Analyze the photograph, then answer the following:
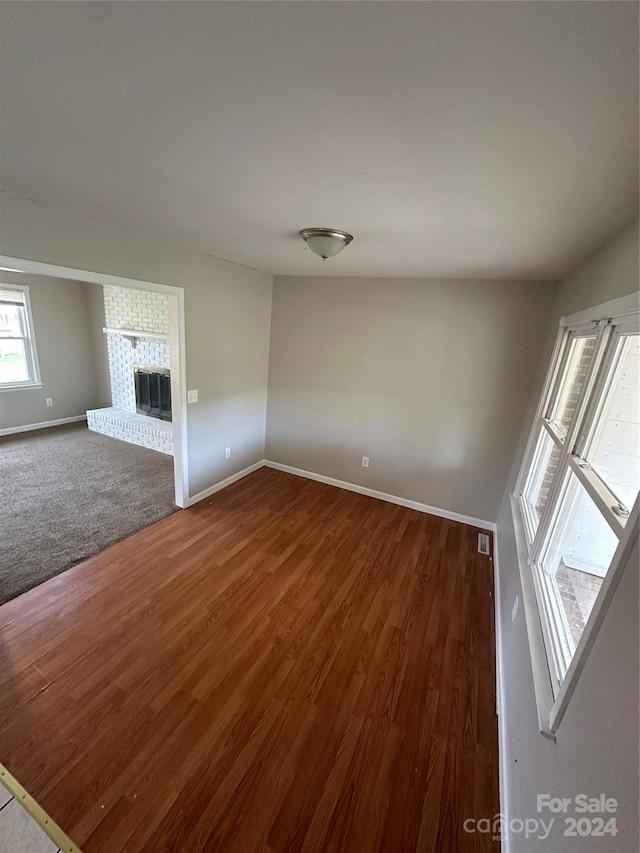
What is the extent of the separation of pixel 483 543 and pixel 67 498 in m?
4.01

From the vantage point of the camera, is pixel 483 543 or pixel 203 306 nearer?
pixel 203 306

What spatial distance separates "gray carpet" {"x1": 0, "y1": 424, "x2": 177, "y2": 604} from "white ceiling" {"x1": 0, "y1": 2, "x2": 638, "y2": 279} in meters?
2.35

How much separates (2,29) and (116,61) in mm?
Answer: 193

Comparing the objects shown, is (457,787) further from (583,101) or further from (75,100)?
(75,100)

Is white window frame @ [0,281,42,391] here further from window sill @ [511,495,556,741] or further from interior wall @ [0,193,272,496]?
window sill @ [511,495,556,741]

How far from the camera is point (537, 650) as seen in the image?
1.31m

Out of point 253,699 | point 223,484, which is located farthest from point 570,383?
point 223,484

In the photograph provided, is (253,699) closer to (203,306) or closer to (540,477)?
(540,477)

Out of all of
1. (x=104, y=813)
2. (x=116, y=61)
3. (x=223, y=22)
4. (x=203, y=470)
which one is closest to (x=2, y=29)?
(x=116, y=61)

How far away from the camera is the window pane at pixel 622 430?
3.80 feet

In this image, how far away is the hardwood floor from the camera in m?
1.26

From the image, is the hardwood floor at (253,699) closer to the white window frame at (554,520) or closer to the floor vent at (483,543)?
the floor vent at (483,543)

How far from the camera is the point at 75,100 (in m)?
0.85

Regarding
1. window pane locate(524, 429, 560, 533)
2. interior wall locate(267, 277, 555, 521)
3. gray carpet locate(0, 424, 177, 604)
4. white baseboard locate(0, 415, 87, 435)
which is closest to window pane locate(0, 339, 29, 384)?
white baseboard locate(0, 415, 87, 435)
